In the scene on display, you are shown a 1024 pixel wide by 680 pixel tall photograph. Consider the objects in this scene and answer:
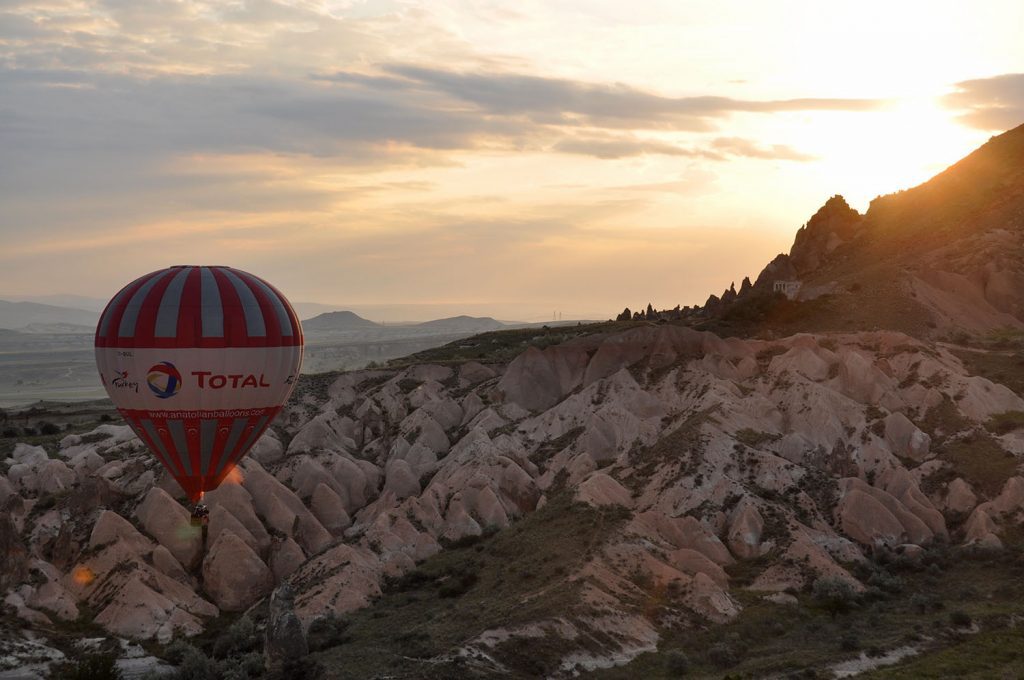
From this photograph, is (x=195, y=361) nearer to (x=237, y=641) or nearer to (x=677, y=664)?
(x=237, y=641)

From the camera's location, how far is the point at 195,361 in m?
49.9

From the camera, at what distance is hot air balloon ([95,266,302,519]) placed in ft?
164

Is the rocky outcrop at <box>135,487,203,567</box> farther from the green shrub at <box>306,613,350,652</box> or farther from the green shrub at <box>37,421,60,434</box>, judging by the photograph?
the green shrub at <box>37,421,60,434</box>

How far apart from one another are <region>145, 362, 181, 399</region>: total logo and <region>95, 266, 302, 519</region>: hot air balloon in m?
0.05

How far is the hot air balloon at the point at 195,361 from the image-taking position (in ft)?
164

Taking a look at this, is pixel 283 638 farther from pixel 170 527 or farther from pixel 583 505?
pixel 170 527

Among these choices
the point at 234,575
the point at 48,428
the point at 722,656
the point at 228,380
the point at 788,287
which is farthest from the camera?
the point at 788,287

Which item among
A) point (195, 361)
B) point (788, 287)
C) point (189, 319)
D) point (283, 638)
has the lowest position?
point (283, 638)

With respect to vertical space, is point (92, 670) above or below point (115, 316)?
below

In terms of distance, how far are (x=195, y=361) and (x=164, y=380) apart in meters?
1.75

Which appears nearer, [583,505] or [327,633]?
[327,633]

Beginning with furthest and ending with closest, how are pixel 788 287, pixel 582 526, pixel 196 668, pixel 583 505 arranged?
1. pixel 788 287
2. pixel 583 505
3. pixel 582 526
4. pixel 196 668

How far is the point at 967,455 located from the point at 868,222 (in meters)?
83.4

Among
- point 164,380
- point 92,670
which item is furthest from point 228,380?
point 92,670
